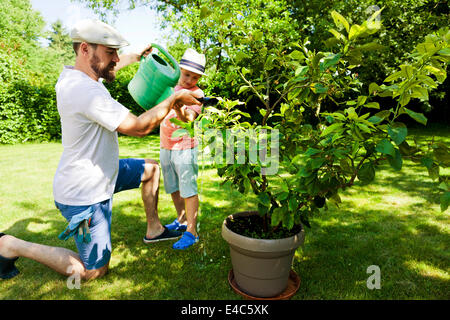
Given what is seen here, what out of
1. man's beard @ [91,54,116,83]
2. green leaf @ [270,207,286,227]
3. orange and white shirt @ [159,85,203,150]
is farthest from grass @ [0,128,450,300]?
man's beard @ [91,54,116,83]

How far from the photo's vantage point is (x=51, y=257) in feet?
7.61

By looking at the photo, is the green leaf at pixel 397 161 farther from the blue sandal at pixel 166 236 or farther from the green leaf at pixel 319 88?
the blue sandal at pixel 166 236

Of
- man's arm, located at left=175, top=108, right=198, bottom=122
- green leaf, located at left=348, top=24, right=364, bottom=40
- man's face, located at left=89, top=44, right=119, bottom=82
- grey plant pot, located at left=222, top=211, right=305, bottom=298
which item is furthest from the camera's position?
man's arm, located at left=175, top=108, right=198, bottom=122

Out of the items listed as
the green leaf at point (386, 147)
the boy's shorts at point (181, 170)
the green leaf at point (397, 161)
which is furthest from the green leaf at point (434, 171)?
the boy's shorts at point (181, 170)

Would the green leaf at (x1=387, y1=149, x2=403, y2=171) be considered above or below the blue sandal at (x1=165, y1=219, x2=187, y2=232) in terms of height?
above

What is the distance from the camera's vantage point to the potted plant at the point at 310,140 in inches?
57.9

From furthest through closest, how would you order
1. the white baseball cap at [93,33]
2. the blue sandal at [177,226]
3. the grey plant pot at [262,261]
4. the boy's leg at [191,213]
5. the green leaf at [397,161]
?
1. the blue sandal at [177,226]
2. the boy's leg at [191,213]
3. the white baseball cap at [93,33]
4. the grey plant pot at [262,261]
5. the green leaf at [397,161]

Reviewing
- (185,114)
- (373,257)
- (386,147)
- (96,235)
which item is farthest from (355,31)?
(96,235)

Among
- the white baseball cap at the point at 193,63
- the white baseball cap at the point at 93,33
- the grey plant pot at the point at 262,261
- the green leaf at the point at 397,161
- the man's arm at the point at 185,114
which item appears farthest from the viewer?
the white baseball cap at the point at 193,63

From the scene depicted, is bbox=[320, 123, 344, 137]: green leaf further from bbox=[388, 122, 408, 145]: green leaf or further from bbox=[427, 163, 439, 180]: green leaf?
bbox=[427, 163, 439, 180]: green leaf

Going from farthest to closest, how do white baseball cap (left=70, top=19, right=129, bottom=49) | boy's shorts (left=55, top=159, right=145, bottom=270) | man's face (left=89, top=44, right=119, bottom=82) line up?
boy's shorts (left=55, top=159, right=145, bottom=270) < man's face (left=89, top=44, right=119, bottom=82) < white baseball cap (left=70, top=19, right=129, bottom=49)

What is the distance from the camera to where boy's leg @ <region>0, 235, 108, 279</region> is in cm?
230

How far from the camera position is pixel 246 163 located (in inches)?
75.6

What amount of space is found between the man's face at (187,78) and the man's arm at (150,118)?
0.71 meters
